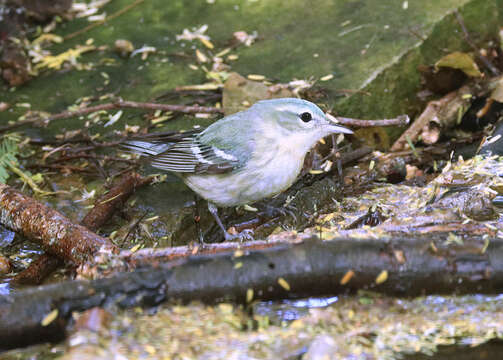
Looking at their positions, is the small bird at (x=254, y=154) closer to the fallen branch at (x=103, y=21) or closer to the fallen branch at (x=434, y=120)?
the fallen branch at (x=434, y=120)

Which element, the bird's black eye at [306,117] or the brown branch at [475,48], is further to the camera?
the brown branch at [475,48]

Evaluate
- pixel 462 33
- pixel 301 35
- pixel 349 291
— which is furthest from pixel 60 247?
pixel 462 33

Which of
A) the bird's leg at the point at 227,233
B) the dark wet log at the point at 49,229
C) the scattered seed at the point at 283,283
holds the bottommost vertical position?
the bird's leg at the point at 227,233

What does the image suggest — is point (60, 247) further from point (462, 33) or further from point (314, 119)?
point (462, 33)

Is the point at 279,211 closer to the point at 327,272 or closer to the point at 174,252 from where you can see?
the point at 174,252

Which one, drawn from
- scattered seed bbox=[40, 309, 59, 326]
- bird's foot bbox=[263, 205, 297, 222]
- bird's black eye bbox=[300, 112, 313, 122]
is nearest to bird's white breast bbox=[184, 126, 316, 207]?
bird's black eye bbox=[300, 112, 313, 122]

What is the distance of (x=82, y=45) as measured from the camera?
634 cm

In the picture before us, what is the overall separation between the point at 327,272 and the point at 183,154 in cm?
189

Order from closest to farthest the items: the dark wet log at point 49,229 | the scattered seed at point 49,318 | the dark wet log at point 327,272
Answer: the scattered seed at point 49,318 < the dark wet log at point 327,272 < the dark wet log at point 49,229

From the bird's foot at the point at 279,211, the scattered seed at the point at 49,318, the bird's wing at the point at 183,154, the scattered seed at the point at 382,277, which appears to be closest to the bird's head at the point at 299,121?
the bird's wing at the point at 183,154

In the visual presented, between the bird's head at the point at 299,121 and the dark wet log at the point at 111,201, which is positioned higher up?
the bird's head at the point at 299,121

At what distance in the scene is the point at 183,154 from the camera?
13.9 ft

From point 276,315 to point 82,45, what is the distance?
15.0 feet

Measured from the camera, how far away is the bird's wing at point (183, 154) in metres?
4.05
